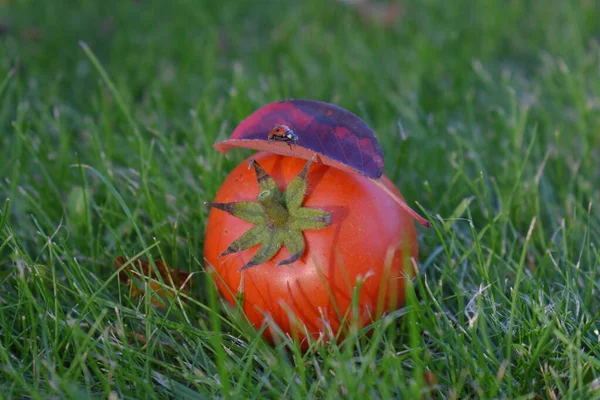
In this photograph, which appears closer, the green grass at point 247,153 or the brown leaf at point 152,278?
the green grass at point 247,153

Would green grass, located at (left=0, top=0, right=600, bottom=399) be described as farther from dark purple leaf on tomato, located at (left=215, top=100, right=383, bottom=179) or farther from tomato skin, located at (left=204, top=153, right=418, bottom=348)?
dark purple leaf on tomato, located at (left=215, top=100, right=383, bottom=179)

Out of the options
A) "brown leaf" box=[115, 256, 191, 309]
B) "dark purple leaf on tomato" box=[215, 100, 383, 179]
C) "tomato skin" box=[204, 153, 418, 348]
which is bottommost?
"brown leaf" box=[115, 256, 191, 309]

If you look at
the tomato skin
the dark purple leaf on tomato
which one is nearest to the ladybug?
the dark purple leaf on tomato

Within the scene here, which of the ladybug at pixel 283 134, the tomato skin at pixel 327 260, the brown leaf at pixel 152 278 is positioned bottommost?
the brown leaf at pixel 152 278

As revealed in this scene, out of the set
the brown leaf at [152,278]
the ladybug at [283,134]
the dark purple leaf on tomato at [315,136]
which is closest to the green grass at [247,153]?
the brown leaf at [152,278]

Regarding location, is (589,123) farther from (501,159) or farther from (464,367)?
(464,367)

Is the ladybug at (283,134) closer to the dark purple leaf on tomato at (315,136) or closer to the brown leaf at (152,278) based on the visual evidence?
the dark purple leaf on tomato at (315,136)

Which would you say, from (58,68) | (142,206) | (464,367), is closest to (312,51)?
(58,68)
